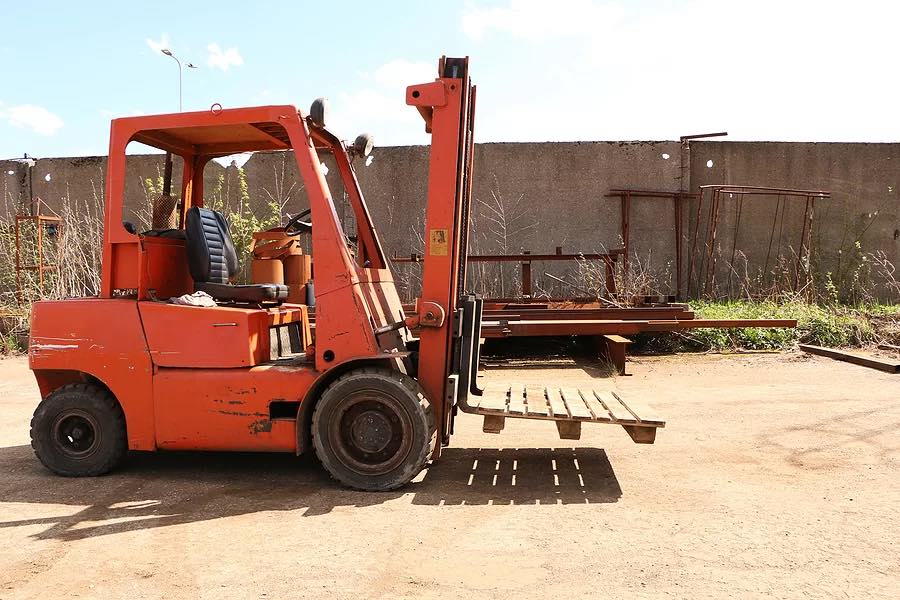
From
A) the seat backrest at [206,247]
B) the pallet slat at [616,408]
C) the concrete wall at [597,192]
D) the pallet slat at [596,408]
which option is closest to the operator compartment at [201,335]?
the seat backrest at [206,247]

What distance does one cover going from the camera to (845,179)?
519 inches

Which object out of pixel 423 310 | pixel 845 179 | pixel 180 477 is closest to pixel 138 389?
pixel 180 477

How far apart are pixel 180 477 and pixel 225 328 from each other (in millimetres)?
1067

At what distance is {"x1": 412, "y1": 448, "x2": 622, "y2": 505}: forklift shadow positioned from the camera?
4.10 metres

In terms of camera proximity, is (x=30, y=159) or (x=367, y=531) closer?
(x=367, y=531)

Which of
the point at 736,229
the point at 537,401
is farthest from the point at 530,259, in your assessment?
the point at 537,401

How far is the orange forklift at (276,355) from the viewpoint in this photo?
4.26 meters

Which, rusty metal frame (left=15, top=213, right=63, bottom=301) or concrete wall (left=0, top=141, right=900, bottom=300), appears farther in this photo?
concrete wall (left=0, top=141, right=900, bottom=300)

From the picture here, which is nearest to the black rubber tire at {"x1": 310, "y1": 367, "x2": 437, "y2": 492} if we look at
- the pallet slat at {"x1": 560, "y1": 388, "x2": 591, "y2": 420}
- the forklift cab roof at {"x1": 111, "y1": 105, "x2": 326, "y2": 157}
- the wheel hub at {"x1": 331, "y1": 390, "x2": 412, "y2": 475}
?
the wheel hub at {"x1": 331, "y1": 390, "x2": 412, "y2": 475}

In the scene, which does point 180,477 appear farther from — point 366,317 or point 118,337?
point 366,317

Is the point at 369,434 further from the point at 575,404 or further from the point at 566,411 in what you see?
the point at 575,404

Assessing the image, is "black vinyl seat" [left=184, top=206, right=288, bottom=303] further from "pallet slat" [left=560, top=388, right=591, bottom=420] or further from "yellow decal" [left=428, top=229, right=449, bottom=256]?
"pallet slat" [left=560, top=388, right=591, bottom=420]

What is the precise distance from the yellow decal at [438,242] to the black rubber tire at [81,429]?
2247 millimetres

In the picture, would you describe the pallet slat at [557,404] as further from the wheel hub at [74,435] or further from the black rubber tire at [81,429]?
the wheel hub at [74,435]
